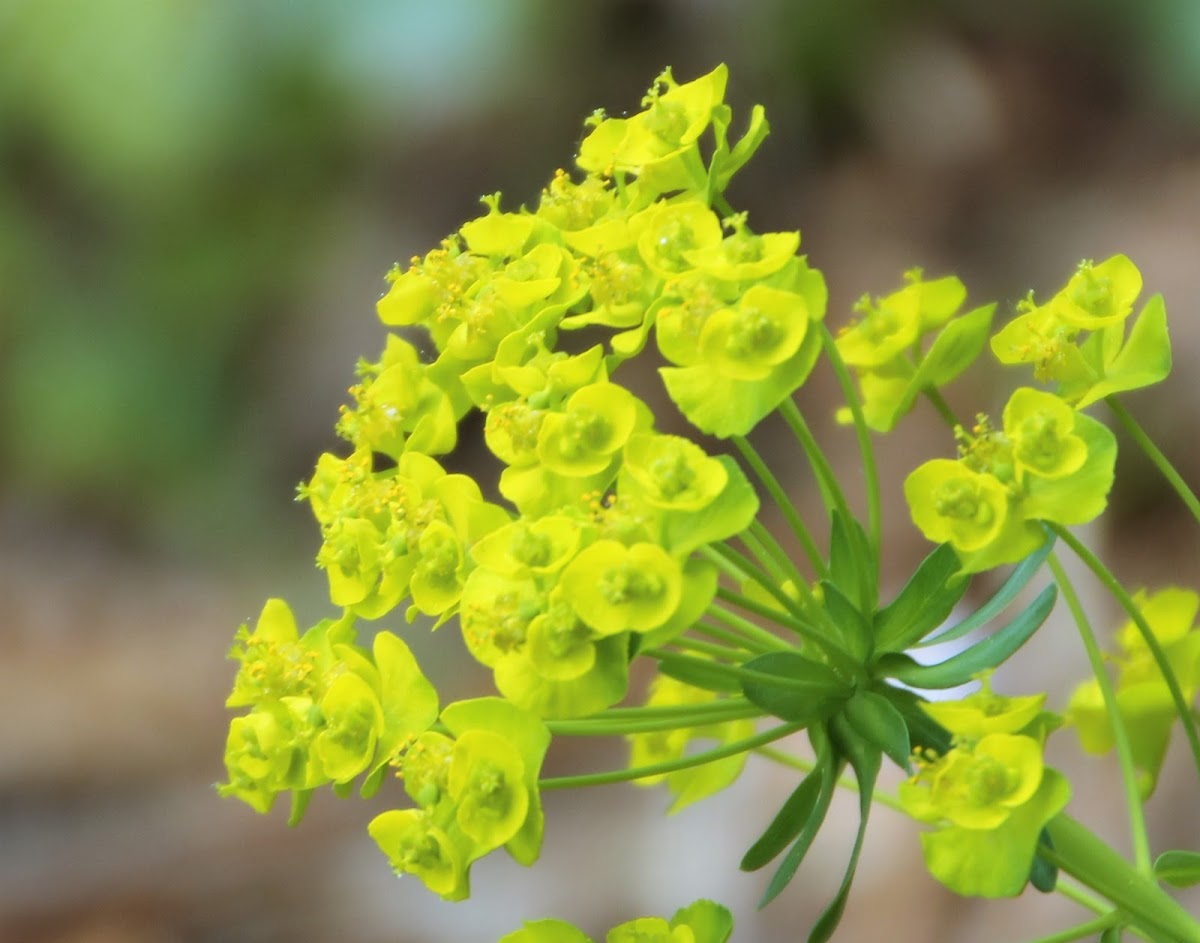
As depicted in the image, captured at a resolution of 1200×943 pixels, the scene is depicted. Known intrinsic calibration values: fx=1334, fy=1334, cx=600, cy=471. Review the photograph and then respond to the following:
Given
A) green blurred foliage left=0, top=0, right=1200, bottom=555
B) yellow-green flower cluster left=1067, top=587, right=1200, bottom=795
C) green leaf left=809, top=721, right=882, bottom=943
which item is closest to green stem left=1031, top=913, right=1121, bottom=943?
green leaf left=809, top=721, right=882, bottom=943

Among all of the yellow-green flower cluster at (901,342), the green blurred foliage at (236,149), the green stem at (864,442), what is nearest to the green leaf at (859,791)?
the green stem at (864,442)

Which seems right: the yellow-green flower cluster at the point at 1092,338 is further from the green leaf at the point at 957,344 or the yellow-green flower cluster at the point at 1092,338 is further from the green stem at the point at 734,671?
the green stem at the point at 734,671

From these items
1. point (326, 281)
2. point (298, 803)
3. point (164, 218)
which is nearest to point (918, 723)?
point (298, 803)

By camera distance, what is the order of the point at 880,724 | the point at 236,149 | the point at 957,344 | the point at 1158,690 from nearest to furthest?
1. the point at 880,724
2. the point at 957,344
3. the point at 1158,690
4. the point at 236,149

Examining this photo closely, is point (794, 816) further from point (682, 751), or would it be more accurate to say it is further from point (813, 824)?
point (682, 751)

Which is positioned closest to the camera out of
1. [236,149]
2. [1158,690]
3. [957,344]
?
[957,344]

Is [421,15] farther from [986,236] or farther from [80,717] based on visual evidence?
[80,717]
